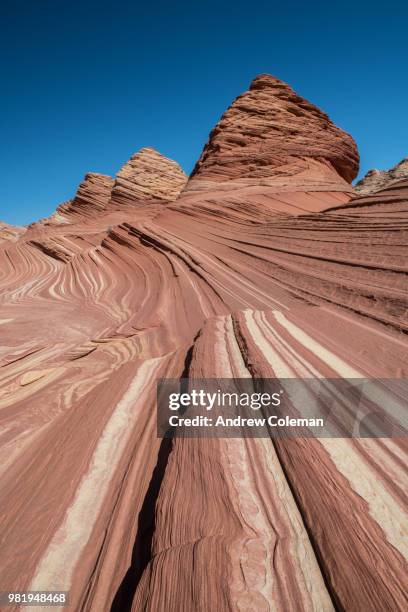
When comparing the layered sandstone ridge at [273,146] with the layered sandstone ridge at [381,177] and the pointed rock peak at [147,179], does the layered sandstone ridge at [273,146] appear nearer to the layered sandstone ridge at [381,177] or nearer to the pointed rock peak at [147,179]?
the layered sandstone ridge at [381,177]

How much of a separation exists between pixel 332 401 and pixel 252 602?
1188 millimetres

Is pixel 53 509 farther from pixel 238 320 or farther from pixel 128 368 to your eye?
pixel 238 320

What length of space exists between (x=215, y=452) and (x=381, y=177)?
3455 cm

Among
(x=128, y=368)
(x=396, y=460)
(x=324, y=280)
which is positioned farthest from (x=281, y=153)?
(x=396, y=460)

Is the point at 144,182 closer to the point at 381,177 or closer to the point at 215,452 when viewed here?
the point at 381,177

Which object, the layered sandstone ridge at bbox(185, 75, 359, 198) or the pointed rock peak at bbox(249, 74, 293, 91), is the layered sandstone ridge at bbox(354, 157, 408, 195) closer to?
the layered sandstone ridge at bbox(185, 75, 359, 198)

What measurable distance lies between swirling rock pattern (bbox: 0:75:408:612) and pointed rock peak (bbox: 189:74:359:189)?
778cm

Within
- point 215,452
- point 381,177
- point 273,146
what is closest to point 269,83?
point 273,146

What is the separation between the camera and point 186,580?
3.87 ft

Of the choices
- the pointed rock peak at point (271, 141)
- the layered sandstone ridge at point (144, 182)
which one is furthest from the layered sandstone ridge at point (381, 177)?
the layered sandstone ridge at point (144, 182)

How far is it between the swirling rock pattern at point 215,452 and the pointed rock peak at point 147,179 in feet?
64.1

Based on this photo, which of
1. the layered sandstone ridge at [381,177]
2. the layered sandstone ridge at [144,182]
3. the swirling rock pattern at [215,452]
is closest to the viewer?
the swirling rock pattern at [215,452]

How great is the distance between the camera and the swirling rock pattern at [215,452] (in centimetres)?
118

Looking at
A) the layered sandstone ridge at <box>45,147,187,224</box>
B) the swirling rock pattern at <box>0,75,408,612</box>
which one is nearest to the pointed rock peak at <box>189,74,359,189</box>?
the swirling rock pattern at <box>0,75,408,612</box>
